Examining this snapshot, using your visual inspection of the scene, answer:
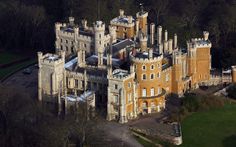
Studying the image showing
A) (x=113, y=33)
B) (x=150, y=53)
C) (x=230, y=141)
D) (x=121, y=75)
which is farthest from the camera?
(x=113, y=33)

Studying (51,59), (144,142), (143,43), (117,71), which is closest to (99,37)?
(143,43)

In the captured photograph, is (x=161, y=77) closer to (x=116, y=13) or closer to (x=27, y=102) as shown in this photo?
(x=27, y=102)

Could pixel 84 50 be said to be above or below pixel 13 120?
above

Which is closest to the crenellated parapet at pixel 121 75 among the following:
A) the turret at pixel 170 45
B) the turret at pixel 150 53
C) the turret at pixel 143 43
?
the turret at pixel 150 53

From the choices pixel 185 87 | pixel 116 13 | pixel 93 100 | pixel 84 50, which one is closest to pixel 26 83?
pixel 84 50

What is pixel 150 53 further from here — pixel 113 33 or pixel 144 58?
pixel 113 33

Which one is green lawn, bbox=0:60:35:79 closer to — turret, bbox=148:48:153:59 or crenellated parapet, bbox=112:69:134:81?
crenellated parapet, bbox=112:69:134:81

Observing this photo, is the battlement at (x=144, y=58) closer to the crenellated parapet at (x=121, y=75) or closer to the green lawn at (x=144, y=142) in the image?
the crenellated parapet at (x=121, y=75)
